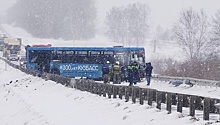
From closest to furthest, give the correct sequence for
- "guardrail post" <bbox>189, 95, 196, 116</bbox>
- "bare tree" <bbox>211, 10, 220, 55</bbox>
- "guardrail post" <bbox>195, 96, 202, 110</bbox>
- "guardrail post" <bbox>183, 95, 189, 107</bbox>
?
1. "guardrail post" <bbox>189, 95, 196, 116</bbox>
2. "guardrail post" <bbox>195, 96, 202, 110</bbox>
3. "guardrail post" <bbox>183, 95, 189, 107</bbox>
4. "bare tree" <bbox>211, 10, 220, 55</bbox>

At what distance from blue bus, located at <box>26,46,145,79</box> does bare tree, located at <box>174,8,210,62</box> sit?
29363mm

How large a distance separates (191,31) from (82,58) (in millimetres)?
35703

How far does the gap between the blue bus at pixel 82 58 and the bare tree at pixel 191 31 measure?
1156 inches

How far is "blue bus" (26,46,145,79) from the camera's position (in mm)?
39000

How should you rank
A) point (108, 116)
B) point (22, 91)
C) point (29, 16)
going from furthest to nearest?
point (29, 16) < point (22, 91) < point (108, 116)

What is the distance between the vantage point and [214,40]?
56219 millimetres

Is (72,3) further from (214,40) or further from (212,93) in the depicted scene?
(212,93)

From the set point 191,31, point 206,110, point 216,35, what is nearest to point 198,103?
point 206,110

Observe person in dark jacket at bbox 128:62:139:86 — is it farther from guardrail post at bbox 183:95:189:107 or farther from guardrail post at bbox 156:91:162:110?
guardrail post at bbox 183:95:189:107

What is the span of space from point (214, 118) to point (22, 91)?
2005 centimetres

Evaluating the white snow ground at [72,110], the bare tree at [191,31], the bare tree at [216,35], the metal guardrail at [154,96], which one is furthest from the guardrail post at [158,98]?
the bare tree at [191,31]

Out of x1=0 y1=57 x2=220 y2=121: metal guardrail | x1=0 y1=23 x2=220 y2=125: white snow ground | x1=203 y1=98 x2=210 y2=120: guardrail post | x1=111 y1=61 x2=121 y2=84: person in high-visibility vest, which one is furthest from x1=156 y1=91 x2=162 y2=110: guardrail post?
x1=111 y1=61 x2=121 y2=84: person in high-visibility vest

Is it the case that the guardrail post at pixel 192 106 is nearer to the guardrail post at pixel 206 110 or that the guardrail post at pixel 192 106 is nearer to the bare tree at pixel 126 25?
the guardrail post at pixel 206 110

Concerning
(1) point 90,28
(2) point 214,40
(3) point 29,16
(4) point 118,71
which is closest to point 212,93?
(4) point 118,71
